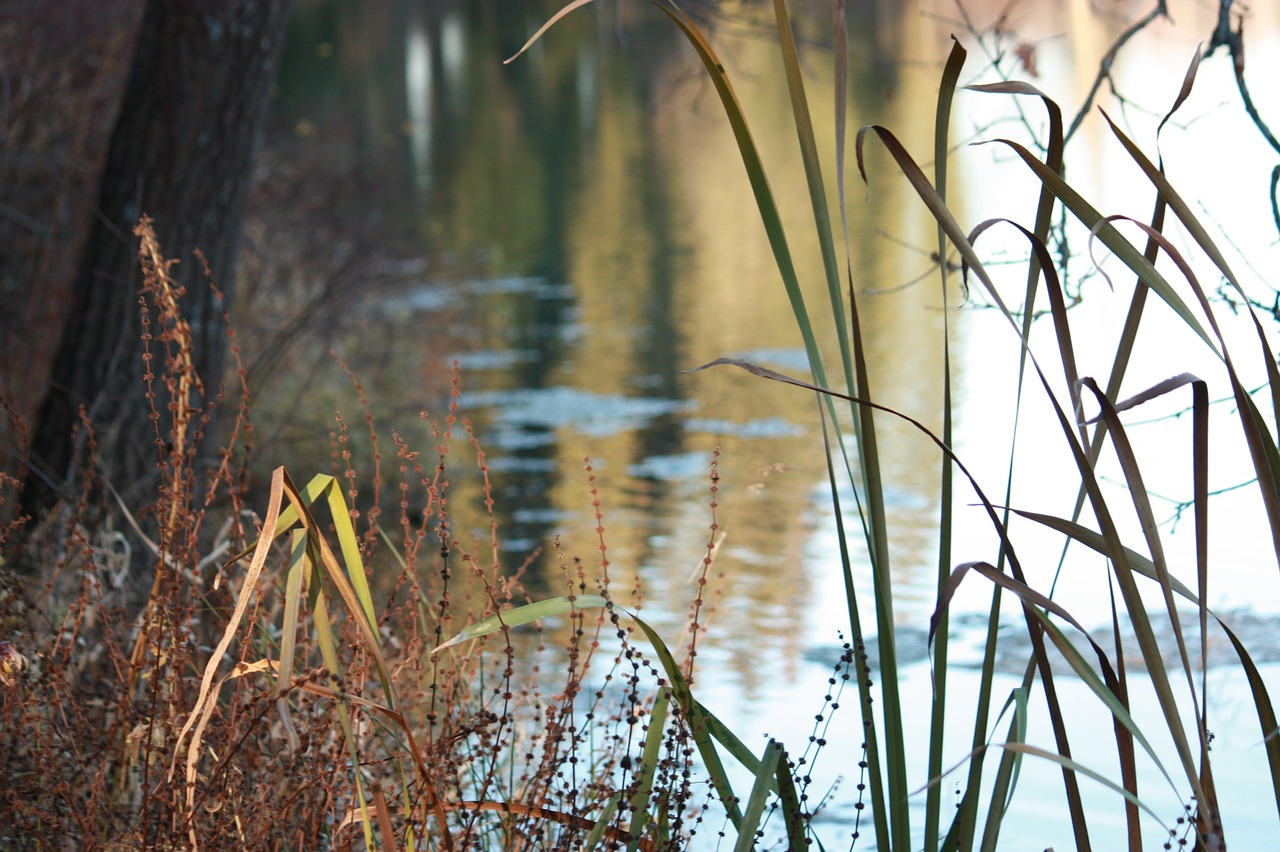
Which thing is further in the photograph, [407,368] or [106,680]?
[407,368]

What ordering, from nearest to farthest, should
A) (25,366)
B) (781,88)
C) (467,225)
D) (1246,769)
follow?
(1246,769), (25,366), (467,225), (781,88)

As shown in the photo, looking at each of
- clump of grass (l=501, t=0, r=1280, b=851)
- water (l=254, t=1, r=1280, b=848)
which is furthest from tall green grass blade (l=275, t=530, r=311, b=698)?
water (l=254, t=1, r=1280, b=848)

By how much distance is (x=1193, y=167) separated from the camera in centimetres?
1354

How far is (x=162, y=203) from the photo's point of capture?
494 centimetres

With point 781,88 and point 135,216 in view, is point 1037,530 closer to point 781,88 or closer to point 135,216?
point 135,216

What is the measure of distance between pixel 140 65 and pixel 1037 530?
4102 mm

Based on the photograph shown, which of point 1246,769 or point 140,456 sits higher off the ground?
point 140,456

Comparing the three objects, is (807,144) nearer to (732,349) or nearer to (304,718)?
(304,718)

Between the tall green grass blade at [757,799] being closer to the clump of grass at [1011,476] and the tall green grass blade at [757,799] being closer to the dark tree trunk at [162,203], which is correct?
the clump of grass at [1011,476]

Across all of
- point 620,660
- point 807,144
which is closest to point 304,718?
point 620,660

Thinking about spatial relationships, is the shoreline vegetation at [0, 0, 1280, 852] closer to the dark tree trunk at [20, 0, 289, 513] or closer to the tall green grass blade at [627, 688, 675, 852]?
the tall green grass blade at [627, 688, 675, 852]

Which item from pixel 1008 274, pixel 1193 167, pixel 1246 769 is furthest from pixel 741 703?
pixel 1193 167

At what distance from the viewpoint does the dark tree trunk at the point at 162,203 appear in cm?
490

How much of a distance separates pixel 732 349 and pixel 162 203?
19.8 feet
